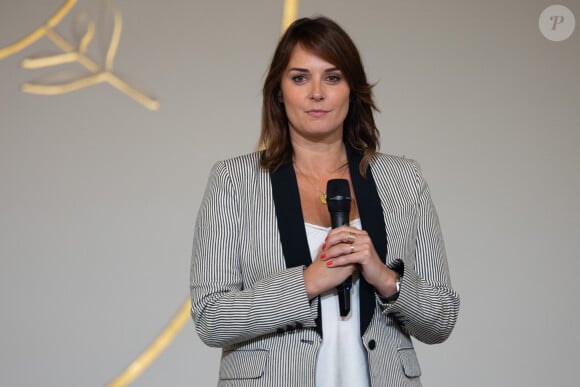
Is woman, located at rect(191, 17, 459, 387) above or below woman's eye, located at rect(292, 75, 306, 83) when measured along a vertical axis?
below

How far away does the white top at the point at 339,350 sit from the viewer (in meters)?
2.11

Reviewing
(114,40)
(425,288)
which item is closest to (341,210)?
(425,288)

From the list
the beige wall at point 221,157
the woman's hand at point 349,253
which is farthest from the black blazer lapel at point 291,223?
the beige wall at point 221,157

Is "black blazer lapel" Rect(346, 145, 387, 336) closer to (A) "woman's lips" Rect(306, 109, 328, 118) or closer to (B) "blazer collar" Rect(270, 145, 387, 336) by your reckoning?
(B) "blazer collar" Rect(270, 145, 387, 336)

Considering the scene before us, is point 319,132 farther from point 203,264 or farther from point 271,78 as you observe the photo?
point 203,264

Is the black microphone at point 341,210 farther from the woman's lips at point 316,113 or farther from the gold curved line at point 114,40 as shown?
the gold curved line at point 114,40

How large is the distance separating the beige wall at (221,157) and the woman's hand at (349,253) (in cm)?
201

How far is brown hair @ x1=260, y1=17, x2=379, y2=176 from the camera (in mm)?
2252

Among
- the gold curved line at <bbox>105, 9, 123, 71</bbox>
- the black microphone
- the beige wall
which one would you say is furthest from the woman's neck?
the gold curved line at <bbox>105, 9, 123, 71</bbox>

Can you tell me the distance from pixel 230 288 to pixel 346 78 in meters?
0.54

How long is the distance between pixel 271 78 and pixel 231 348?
24.8 inches

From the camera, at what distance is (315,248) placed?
218cm

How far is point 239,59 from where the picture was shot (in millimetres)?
4020

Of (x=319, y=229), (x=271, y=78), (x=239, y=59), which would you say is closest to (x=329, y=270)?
(x=319, y=229)
